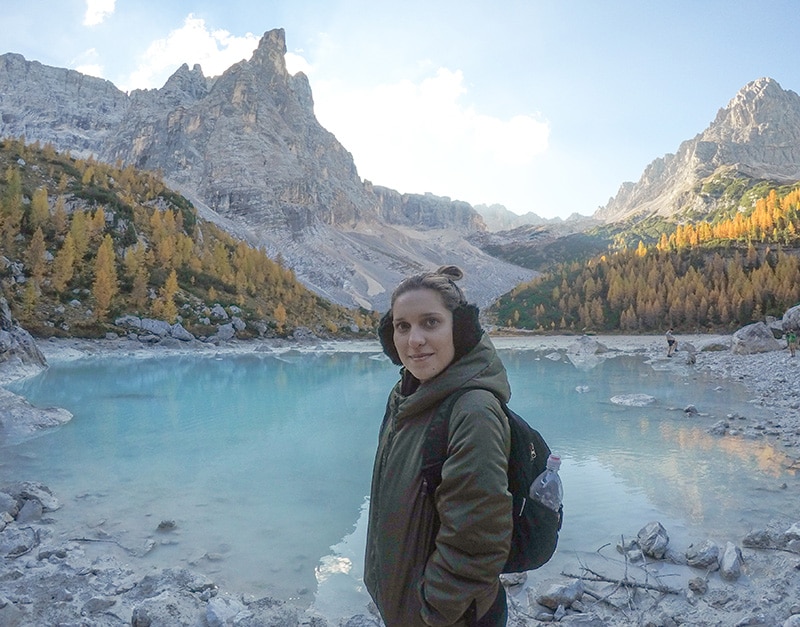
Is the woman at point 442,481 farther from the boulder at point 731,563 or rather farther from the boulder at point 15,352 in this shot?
the boulder at point 15,352

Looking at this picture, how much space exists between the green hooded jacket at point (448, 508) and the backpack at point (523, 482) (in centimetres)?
6

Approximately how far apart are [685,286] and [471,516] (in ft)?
294

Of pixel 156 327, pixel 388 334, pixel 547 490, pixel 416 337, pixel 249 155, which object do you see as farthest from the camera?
pixel 249 155

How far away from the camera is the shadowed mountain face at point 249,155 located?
436ft

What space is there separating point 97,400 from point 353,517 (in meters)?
15.3

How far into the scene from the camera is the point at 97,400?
60.5 ft

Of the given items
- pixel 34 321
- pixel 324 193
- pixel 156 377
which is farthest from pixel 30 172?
pixel 324 193

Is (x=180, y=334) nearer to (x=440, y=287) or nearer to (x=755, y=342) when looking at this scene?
(x=755, y=342)

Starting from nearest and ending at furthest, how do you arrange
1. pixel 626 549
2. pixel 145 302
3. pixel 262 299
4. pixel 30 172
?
1. pixel 626 549
2. pixel 145 302
3. pixel 30 172
4. pixel 262 299

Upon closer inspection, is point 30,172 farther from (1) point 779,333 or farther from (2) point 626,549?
(1) point 779,333

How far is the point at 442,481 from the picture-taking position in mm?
1755

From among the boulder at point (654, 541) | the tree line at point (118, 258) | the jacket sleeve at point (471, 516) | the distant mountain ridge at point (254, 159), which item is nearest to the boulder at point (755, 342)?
the boulder at point (654, 541)

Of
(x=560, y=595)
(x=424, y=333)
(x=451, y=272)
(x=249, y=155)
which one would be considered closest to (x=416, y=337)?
(x=424, y=333)

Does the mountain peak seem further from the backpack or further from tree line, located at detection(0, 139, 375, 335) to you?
the backpack
